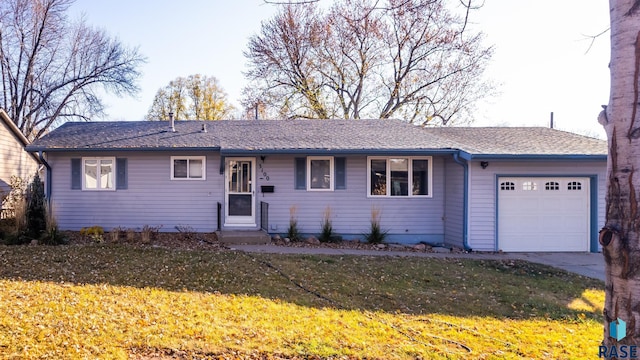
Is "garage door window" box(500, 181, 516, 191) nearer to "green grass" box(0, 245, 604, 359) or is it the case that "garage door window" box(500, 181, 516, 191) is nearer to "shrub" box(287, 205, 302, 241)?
"green grass" box(0, 245, 604, 359)

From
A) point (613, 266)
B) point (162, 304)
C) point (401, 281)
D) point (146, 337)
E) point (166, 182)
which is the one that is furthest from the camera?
point (166, 182)

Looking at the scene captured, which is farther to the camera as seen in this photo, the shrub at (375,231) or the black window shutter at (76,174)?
the black window shutter at (76,174)

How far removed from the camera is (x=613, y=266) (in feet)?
7.57

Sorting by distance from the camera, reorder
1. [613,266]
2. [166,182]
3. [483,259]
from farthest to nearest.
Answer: [166,182], [483,259], [613,266]

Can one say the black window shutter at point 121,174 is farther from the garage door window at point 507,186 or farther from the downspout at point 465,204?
the garage door window at point 507,186

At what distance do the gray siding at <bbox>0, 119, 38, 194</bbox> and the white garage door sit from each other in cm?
1495

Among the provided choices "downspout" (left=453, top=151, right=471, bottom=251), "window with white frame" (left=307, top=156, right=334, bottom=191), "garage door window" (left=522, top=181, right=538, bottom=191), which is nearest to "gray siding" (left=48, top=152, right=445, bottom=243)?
"window with white frame" (left=307, top=156, right=334, bottom=191)

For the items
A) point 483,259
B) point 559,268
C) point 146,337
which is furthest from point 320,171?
point 146,337

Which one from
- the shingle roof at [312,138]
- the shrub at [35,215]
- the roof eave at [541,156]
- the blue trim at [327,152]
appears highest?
the shingle roof at [312,138]

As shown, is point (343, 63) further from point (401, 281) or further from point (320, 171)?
point (401, 281)

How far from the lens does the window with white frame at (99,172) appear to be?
12102 millimetres

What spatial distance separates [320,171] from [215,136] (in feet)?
10.4

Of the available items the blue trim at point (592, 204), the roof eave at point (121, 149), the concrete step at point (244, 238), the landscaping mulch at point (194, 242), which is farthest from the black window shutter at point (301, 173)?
the blue trim at point (592, 204)

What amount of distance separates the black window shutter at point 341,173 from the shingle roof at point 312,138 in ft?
1.75
